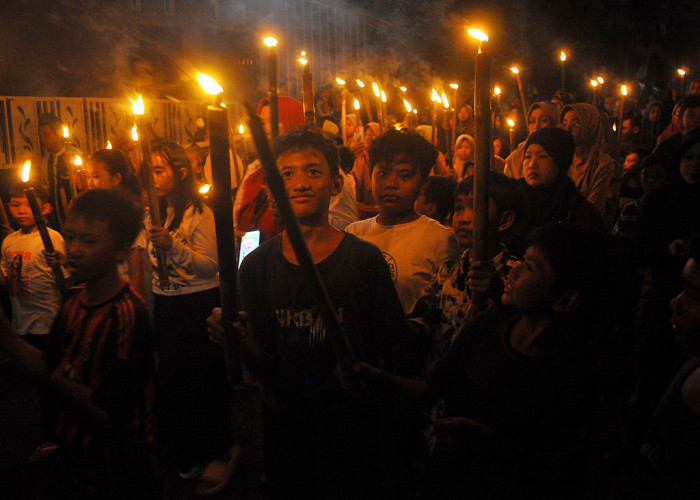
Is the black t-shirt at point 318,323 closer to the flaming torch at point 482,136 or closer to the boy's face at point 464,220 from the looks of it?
the flaming torch at point 482,136

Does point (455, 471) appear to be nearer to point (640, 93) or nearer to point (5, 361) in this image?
point (5, 361)

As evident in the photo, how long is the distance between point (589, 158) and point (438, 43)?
49.0ft

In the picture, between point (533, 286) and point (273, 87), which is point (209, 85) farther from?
point (273, 87)

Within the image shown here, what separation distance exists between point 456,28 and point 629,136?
11.1m

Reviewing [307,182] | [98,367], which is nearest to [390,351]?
[307,182]

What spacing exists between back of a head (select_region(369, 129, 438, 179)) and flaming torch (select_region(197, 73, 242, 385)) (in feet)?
4.97

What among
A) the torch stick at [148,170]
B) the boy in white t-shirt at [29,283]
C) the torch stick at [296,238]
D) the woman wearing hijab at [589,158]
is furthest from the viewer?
the woman wearing hijab at [589,158]

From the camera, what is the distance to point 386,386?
5.96ft

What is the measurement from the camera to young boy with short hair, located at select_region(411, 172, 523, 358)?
243 cm

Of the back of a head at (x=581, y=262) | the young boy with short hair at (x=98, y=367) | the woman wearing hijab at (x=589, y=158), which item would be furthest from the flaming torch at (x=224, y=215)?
the woman wearing hijab at (x=589, y=158)

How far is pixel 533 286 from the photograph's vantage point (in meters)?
1.95

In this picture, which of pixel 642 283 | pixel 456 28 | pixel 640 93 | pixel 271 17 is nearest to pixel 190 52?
pixel 271 17

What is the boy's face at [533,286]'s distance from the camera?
1928 millimetres

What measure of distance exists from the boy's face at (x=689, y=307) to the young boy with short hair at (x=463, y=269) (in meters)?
0.60
